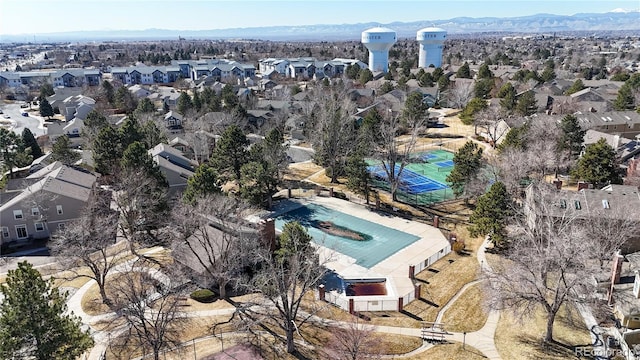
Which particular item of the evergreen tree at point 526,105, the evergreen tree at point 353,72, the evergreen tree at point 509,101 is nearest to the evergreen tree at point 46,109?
→ the evergreen tree at point 353,72

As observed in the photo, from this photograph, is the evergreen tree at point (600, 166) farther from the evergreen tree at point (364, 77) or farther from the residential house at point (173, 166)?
the evergreen tree at point (364, 77)

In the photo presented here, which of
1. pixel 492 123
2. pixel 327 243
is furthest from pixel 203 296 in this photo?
pixel 492 123

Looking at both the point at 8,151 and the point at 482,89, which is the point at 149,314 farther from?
the point at 482,89

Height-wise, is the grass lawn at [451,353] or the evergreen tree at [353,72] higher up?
the evergreen tree at [353,72]

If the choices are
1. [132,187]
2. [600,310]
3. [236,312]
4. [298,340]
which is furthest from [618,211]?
[132,187]

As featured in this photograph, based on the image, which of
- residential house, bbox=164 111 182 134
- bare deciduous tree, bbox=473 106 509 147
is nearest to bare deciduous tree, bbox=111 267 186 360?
residential house, bbox=164 111 182 134

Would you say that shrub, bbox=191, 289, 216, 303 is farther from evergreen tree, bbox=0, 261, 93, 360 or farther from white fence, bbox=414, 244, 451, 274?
white fence, bbox=414, 244, 451, 274

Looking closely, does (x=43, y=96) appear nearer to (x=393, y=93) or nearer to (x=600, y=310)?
(x=393, y=93)
